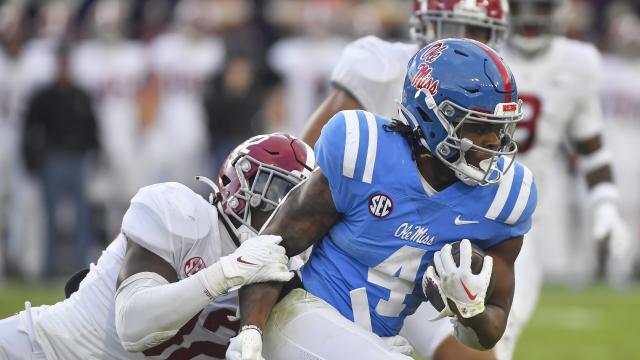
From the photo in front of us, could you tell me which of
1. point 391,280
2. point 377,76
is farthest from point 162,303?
point 377,76

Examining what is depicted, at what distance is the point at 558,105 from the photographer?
5.81m

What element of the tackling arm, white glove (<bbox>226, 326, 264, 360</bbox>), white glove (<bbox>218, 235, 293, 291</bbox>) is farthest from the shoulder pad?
white glove (<bbox>226, 326, 264, 360</bbox>)

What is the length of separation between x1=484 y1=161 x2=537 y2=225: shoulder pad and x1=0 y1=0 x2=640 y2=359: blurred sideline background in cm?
547

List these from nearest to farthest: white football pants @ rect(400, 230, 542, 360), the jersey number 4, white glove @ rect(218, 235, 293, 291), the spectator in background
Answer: white glove @ rect(218, 235, 293, 291)
the jersey number 4
white football pants @ rect(400, 230, 542, 360)
the spectator in background

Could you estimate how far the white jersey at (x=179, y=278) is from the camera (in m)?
3.88

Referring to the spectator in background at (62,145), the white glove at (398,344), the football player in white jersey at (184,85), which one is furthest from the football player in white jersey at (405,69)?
the football player in white jersey at (184,85)

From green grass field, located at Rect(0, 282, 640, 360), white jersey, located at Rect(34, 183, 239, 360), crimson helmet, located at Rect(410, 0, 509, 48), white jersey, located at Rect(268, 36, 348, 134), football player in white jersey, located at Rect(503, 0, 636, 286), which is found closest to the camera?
white jersey, located at Rect(34, 183, 239, 360)

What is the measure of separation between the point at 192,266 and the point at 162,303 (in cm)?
28

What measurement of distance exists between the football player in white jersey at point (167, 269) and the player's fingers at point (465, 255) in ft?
1.66

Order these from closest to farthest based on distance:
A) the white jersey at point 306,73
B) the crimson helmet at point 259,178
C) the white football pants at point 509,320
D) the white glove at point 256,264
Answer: the white glove at point 256,264 → the crimson helmet at point 259,178 → the white football pants at point 509,320 → the white jersey at point 306,73

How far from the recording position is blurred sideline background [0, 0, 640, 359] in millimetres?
10305

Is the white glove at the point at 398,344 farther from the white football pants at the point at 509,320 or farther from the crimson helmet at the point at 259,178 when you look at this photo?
the white football pants at the point at 509,320

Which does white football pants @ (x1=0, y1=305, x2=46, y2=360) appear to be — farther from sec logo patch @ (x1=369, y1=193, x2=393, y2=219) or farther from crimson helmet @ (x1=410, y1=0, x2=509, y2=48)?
crimson helmet @ (x1=410, y1=0, x2=509, y2=48)

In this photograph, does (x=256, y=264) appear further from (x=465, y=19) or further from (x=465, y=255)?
(x=465, y=19)
